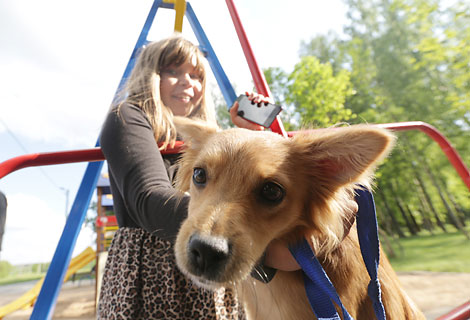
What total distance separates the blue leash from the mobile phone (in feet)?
2.26

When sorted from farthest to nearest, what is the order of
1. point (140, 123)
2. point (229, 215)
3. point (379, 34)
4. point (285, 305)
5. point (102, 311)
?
point (379, 34) → point (140, 123) → point (102, 311) → point (285, 305) → point (229, 215)

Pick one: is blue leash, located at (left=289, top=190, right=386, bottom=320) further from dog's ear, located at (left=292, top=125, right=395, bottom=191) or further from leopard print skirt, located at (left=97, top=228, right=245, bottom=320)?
leopard print skirt, located at (left=97, top=228, right=245, bottom=320)

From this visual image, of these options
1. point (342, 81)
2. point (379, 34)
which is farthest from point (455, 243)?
point (379, 34)

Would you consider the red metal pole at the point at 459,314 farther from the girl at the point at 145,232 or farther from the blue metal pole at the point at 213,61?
the blue metal pole at the point at 213,61

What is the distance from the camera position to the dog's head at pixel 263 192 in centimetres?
88

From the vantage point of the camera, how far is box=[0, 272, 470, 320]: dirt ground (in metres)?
6.00

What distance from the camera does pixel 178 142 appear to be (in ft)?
5.26

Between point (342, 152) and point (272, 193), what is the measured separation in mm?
273

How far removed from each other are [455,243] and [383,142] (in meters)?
15.6

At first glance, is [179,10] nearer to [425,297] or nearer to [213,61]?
[213,61]

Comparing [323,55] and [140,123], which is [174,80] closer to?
[140,123]

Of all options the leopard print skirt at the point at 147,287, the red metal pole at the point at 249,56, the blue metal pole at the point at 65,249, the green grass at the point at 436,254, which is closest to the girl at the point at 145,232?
the leopard print skirt at the point at 147,287

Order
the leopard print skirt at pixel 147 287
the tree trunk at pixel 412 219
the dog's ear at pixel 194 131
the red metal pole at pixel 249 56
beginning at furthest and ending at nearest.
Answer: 1. the tree trunk at pixel 412 219
2. the red metal pole at pixel 249 56
3. the dog's ear at pixel 194 131
4. the leopard print skirt at pixel 147 287

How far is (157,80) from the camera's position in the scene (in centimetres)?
162
